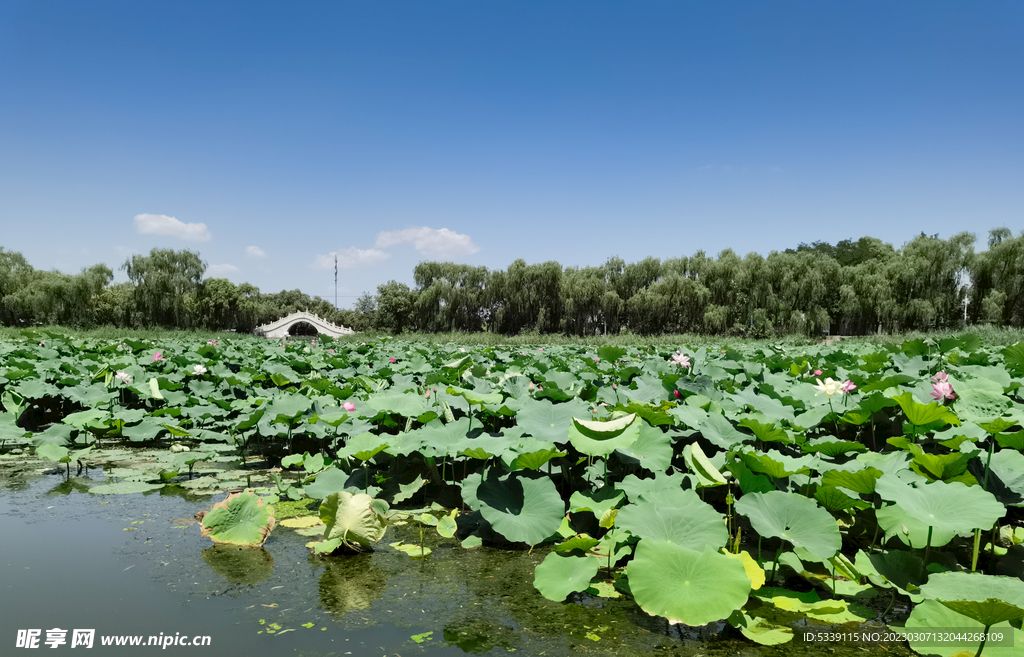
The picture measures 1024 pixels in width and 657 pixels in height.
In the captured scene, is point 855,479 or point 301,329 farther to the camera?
point 301,329

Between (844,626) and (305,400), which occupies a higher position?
(305,400)

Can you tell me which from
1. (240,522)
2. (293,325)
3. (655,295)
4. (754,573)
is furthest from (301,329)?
(754,573)

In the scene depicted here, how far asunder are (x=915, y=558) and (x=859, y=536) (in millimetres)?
469

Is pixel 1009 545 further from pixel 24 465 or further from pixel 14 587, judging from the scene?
pixel 24 465

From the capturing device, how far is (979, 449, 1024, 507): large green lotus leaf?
6.12 ft

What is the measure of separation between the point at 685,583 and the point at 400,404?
76.9 inches

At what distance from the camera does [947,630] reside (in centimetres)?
139

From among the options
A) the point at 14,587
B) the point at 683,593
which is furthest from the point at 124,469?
the point at 683,593

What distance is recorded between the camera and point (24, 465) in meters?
3.58

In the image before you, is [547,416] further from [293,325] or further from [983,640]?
[293,325]

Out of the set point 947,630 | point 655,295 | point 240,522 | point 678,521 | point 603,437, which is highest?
point 655,295

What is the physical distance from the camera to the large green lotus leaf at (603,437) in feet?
6.96

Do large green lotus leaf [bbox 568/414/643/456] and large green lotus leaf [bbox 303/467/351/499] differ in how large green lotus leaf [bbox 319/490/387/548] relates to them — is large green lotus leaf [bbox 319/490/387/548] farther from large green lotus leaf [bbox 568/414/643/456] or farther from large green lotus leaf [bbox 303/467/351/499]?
large green lotus leaf [bbox 568/414/643/456]

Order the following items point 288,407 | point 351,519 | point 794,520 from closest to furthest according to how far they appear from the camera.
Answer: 1. point 794,520
2. point 351,519
3. point 288,407
